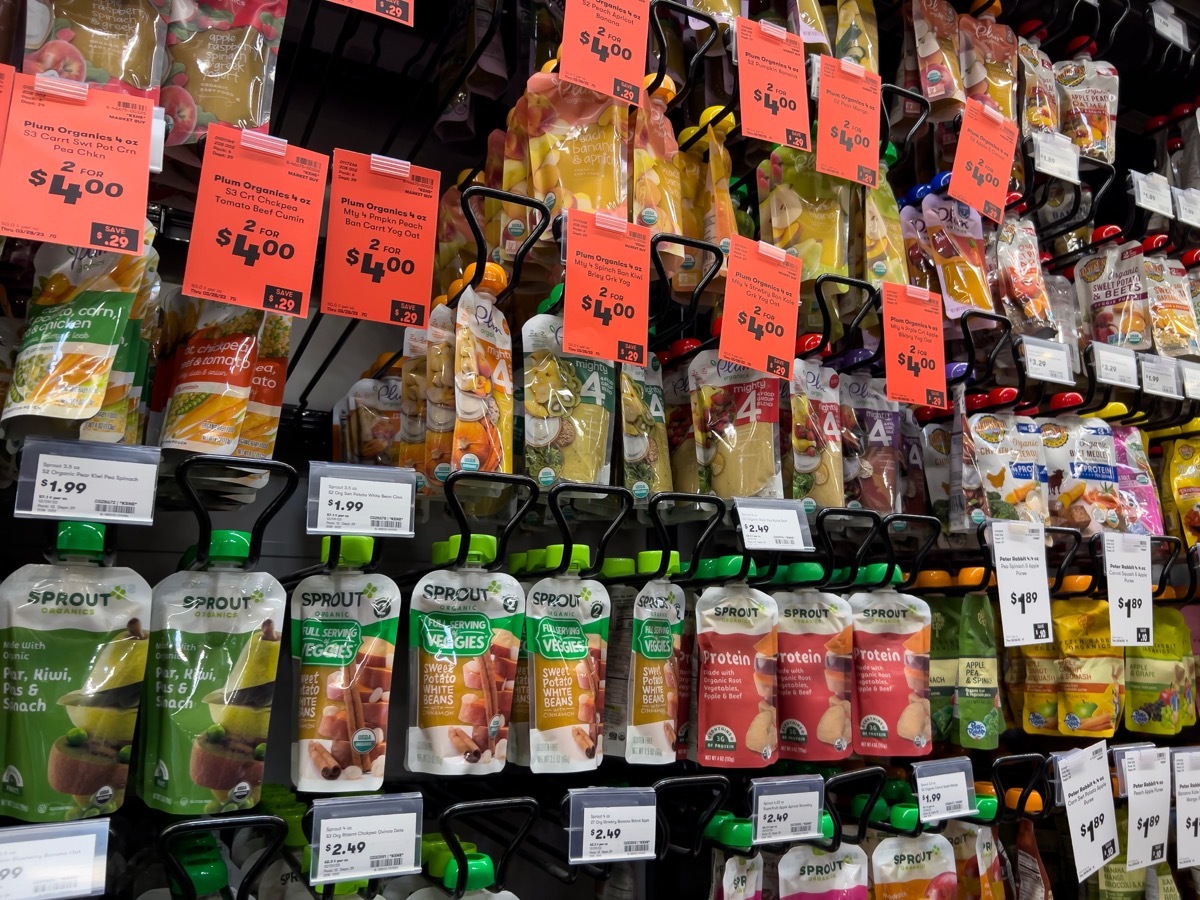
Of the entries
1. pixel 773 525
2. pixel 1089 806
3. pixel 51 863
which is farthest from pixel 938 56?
pixel 51 863

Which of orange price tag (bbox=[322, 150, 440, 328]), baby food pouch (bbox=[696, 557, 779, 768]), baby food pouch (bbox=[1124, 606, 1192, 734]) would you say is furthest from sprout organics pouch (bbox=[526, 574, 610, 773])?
baby food pouch (bbox=[1124, 606, 1192, 734])

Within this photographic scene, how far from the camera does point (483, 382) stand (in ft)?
3.75

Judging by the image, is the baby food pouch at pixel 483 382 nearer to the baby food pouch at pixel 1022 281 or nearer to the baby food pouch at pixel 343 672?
Result: the baby food pouch at pixel 343 672

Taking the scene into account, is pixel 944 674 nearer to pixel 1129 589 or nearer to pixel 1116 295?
pixel 1129 589

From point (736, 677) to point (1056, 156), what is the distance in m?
1.30

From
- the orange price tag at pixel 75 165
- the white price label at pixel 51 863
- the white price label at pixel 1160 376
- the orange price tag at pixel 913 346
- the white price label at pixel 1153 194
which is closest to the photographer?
the white price label at pixel 51 863

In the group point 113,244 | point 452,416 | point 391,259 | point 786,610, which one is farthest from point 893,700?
point 113,244

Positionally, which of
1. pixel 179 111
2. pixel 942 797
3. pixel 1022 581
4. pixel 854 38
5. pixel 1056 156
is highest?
pixel 854 38

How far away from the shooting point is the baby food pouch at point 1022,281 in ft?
5.53

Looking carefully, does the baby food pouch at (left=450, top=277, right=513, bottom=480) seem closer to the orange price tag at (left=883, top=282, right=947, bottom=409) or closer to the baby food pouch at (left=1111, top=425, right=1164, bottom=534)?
the orange price tag at (left=883, top=282, right=947, bottom=409)

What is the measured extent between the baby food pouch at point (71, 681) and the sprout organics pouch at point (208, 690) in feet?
0.11

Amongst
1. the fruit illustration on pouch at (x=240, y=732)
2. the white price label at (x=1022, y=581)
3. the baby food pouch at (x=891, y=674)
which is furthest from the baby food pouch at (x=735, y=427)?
the fruit illustration on pouch at (x=240, y=732)

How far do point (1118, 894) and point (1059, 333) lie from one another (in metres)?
1.08

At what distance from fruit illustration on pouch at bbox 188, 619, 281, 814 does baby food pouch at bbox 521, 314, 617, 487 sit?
41 cm
